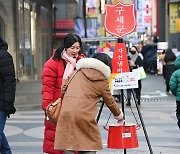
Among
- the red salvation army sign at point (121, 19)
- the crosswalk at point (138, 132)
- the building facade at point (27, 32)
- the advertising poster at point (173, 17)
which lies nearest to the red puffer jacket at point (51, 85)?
the red salvation army sign at point (121, 19)

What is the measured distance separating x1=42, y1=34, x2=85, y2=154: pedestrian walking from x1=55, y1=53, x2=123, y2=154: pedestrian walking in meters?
0.69

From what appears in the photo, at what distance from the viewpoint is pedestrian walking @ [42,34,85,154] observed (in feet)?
19.2

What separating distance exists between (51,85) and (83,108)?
3.52ft

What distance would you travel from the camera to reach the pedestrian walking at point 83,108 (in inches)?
198

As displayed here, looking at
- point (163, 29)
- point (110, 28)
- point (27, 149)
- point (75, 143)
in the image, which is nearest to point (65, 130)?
point (75, 143)

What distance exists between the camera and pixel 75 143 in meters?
5.03

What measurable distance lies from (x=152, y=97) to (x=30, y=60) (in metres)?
8.85

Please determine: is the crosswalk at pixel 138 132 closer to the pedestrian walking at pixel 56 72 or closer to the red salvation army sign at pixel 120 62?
the red salvation army sign at pixel 120 62

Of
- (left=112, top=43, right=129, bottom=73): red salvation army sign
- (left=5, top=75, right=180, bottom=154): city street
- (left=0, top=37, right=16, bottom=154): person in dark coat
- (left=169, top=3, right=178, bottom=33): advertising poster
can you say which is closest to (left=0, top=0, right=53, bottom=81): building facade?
(left=5, top=75, right=180, bottom=154): city street

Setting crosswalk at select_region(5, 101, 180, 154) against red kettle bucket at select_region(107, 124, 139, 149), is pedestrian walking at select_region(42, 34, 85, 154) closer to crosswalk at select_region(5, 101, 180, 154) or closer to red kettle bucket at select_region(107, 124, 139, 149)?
red kettle bucket at select_region(107, 124, 139, 149)

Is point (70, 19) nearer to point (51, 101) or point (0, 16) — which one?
point (0, 16)

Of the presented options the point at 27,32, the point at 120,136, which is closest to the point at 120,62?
the point at 120,136

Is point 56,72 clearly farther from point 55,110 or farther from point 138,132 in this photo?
point 138,132

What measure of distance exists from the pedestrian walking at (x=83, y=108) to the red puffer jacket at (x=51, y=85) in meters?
0.81
